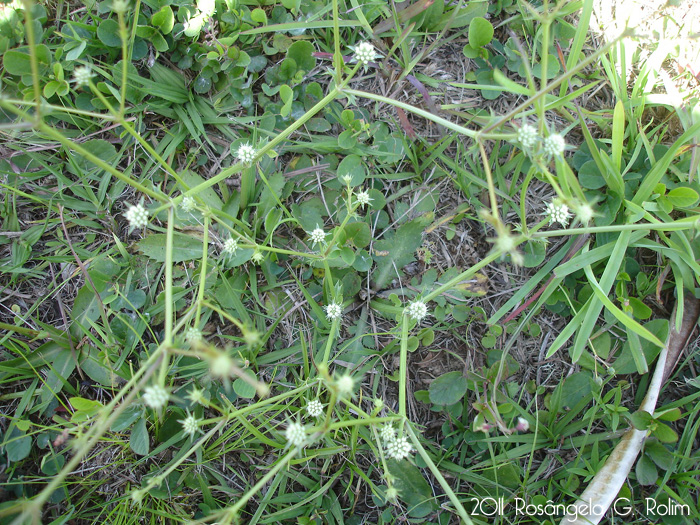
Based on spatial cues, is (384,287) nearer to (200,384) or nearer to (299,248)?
(299,248)

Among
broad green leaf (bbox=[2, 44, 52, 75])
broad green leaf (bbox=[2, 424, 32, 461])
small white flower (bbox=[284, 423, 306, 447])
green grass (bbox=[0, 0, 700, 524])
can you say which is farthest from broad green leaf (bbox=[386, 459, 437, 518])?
broad green leaf (bbox=[2, 44, 52, 75])

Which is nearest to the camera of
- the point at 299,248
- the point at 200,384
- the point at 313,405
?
the point at 313,405

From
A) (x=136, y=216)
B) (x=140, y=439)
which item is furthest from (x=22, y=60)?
(x=140, y=439)

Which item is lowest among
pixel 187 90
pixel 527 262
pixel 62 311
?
pixel 62 311

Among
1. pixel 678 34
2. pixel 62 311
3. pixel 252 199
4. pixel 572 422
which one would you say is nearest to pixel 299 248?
pixel 252 199

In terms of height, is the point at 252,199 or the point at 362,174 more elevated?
the point at 362,174

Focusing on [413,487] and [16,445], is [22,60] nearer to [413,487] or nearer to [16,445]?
[16,445]

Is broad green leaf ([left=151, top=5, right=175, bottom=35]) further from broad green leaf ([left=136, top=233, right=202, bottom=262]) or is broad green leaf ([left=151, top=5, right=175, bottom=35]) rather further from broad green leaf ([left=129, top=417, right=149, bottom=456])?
broad green leaf ([left=129, top=417, right=149, bottom=456])
